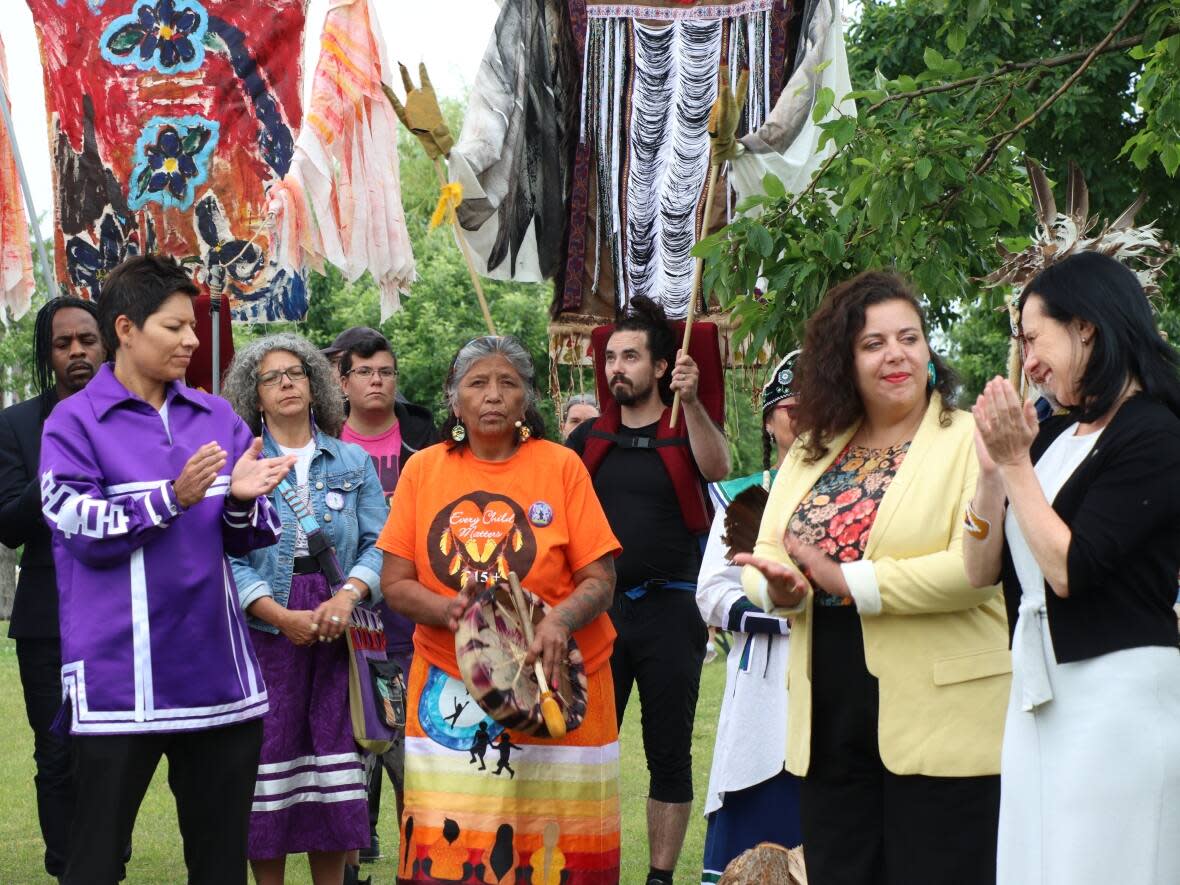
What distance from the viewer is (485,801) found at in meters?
5.14

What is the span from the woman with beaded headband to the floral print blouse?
1.31 m

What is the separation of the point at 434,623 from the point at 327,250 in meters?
2.58

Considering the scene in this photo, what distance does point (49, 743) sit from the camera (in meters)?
6.23

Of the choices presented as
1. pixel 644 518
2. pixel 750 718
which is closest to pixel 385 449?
pixel 644 518

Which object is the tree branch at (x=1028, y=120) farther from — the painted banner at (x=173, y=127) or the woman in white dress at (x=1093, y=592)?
the painted banner at (x=173, y=127)

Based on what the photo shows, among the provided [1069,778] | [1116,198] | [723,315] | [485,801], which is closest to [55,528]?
[485,801]

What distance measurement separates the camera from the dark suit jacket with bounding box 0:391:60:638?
19.8 ft

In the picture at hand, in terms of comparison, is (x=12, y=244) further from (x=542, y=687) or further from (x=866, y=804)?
(x=866, y=804)

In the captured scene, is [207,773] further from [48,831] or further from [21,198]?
[21,198]

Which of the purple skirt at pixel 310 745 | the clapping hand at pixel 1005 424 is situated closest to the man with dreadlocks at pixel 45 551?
the purple skirt at pixel 310 745

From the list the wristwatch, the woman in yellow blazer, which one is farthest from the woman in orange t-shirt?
the woman in yellow blazer

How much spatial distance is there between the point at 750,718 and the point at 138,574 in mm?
2318

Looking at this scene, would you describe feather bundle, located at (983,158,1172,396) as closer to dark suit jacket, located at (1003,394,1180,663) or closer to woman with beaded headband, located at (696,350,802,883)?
woman with beaded headband, located at (696,350,802,883)

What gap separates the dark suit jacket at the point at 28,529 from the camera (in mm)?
6031
